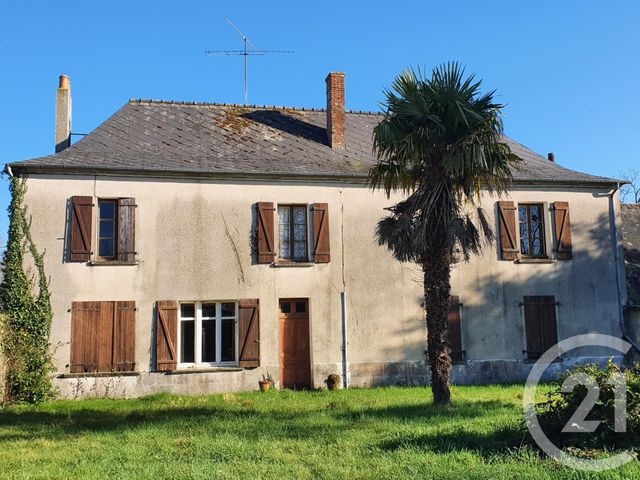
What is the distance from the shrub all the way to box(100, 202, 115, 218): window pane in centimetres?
1066

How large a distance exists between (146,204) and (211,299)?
272 centimetres

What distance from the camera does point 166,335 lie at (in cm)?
1415

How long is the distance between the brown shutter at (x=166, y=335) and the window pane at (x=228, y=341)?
1132mm

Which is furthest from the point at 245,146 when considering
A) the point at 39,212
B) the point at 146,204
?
the point at 39,212

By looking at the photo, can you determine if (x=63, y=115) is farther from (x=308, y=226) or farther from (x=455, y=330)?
(x=455, y=330)

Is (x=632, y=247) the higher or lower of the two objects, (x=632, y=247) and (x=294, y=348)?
the higher

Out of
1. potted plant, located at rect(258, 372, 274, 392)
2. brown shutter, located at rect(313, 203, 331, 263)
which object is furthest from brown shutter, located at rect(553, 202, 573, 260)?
potted plant, located at rect(258, 372, 274, 392)

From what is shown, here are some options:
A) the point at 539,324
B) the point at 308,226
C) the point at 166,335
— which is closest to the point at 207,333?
the point at 166,335

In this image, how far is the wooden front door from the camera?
1505 cm

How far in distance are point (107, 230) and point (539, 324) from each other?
1109 cm

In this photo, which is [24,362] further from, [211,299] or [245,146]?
[245,146]

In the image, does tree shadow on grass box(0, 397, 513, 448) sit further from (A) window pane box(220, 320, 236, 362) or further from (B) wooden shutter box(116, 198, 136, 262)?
(B) wooden shutter box(116, 198, 136, 262)

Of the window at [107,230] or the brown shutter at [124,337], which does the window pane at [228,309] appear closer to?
the brown shutter at [124,337]
